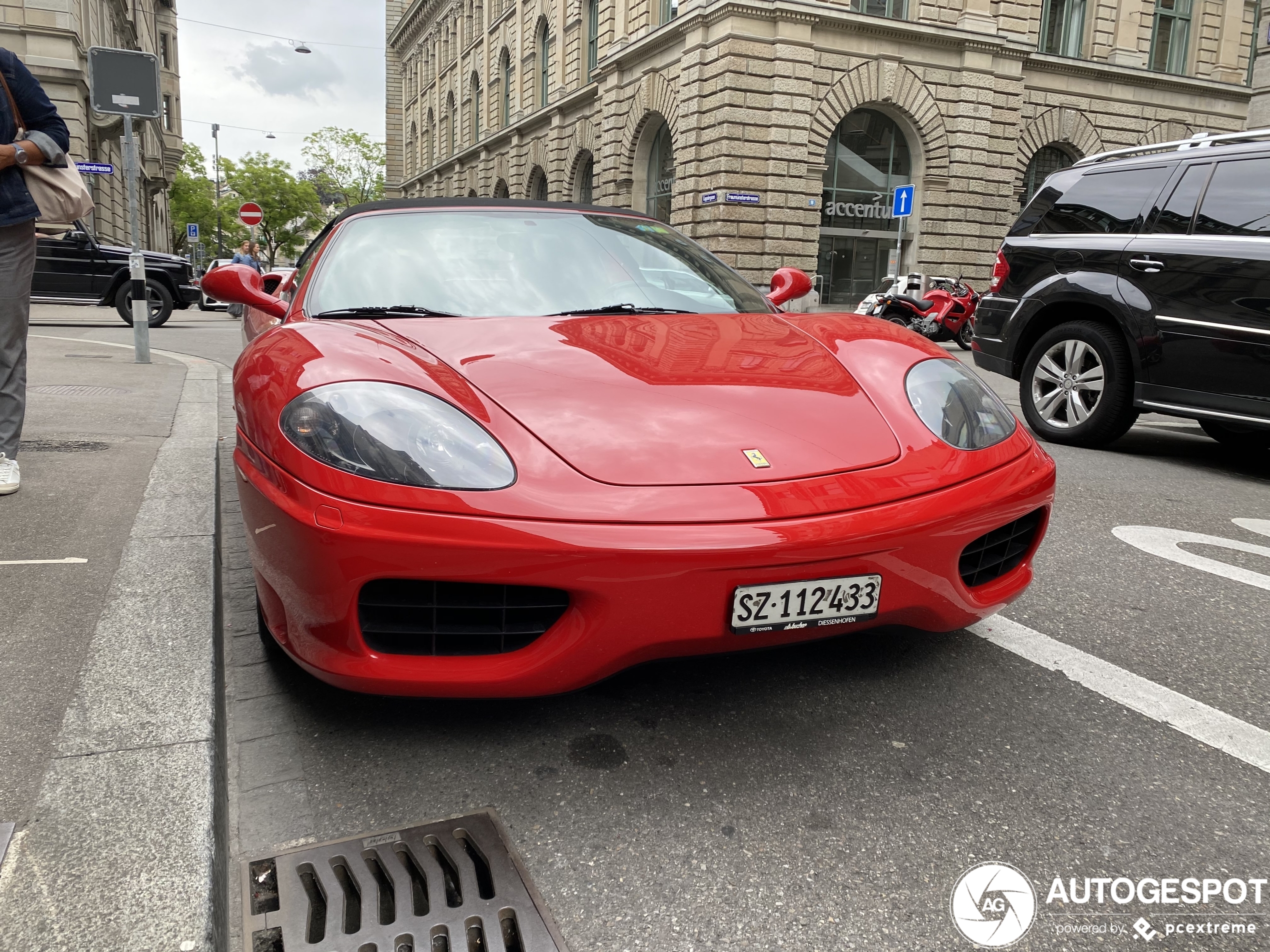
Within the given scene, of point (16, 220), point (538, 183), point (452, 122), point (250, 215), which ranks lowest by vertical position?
point (16, 220)

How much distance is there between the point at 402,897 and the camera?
64.3 inches

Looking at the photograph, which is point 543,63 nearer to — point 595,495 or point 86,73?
point 86,73

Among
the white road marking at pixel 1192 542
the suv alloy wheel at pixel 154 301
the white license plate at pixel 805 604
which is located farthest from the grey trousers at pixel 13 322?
the suv alloy wheel at pixel 154 301

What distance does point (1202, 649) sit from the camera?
272 centimetres

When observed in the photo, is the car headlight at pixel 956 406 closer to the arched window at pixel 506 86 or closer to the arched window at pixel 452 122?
the arched window at pixel 506 86

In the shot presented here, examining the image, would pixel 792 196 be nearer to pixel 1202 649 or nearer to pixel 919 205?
pixel 919 205

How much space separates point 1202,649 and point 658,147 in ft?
85.9

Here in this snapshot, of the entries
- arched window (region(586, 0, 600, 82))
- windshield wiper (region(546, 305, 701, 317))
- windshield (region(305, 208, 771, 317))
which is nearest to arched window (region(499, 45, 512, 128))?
arched window (region(586, 0, 600, 82))

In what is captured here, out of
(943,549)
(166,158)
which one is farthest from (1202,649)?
(166,158)

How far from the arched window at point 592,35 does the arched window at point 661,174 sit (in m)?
4.85

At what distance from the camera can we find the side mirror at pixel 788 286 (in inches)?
146

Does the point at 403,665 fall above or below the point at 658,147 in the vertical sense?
below

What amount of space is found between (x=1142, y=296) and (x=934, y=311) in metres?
12.4

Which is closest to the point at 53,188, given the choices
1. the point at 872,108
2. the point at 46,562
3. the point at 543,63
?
the point at 46,562
